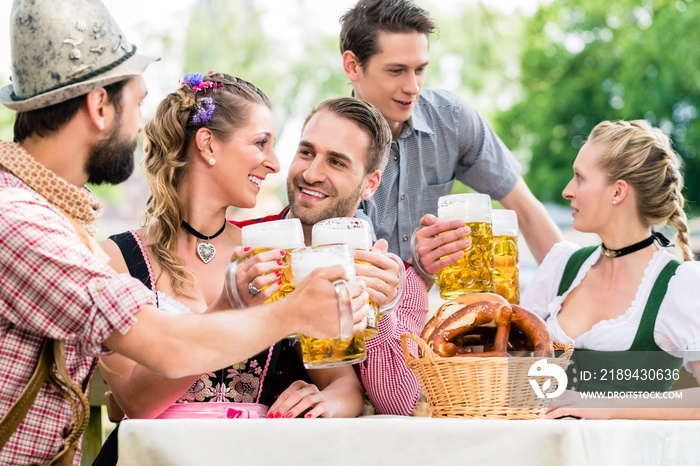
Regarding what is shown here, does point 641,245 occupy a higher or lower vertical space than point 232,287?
higher

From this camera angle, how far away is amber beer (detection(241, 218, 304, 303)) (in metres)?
1.70

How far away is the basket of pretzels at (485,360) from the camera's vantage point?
5.17ft

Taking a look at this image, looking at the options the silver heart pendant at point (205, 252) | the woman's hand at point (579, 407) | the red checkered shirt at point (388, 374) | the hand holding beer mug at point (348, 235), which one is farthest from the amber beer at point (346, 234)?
the silver heart pendant at point (205, 252)

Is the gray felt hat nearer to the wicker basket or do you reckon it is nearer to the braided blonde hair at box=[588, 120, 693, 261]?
the wicker basket

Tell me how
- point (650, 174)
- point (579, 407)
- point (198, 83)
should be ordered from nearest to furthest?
point (579, 407) → point (198, 83) → point (650, 174)

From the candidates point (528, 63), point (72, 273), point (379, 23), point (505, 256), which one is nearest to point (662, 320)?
point (505, 256)

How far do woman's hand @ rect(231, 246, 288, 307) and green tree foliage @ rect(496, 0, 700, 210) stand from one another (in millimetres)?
11485

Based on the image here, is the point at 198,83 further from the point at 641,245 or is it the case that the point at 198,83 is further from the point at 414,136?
the point at 641,245

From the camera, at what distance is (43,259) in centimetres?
134

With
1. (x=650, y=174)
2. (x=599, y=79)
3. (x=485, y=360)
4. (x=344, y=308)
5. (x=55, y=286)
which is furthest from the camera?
(x=599, y=79)

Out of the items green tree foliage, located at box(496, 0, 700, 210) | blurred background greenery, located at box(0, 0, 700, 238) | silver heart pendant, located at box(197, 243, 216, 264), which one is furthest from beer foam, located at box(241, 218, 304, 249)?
blurred background greenery, located at box(0, 0, 700, 238)

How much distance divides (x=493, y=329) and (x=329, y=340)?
401 millimetres

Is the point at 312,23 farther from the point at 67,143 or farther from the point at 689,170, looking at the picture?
the point at 67,143

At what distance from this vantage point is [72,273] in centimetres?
135
